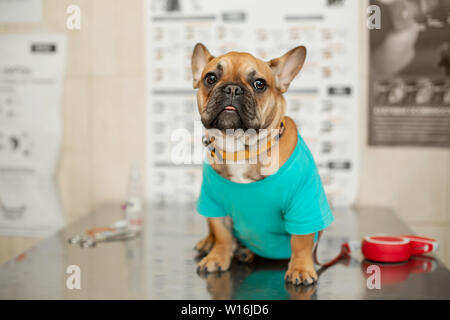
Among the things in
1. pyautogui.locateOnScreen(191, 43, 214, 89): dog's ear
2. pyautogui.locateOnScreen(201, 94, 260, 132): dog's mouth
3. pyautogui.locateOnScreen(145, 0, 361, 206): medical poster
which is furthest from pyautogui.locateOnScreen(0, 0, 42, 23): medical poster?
pyautogui.locateOnScreen(201, 94, 260, 132): dog's mouth

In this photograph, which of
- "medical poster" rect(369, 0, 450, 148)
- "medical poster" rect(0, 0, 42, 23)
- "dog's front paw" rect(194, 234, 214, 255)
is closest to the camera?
"dog's front paw" rect(194, 234, 214, 255)

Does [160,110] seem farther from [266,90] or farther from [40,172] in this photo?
[266,90]

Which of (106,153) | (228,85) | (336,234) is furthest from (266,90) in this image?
(106,153)

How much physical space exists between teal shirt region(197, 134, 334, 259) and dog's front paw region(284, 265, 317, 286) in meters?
0.07

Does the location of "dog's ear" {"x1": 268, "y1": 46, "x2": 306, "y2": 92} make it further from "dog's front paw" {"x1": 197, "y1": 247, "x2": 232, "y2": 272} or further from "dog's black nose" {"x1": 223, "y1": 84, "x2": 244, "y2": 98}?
"dog's front paw" {"x1": 197, "y1": 247, "x2": 232, "y2": 272}

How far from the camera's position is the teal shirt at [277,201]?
0.92m

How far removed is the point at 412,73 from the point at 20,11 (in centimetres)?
144

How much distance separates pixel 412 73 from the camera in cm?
160

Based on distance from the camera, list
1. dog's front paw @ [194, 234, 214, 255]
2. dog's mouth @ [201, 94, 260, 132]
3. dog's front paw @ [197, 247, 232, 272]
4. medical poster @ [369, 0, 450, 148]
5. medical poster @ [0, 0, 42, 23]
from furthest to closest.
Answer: medical poster @ [0, 0, 42, 23] < medical poster @ [369, 0, 450, 148] < dog's front paw @ [194, 234, 214, 255] < dog's front paw @ [197, 247, 232, 272] < dog's mouth @ [201, 94, 260, 132]

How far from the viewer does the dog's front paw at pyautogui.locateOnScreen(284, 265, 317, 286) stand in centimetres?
91

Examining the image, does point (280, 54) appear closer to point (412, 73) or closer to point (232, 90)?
point (412, 73)

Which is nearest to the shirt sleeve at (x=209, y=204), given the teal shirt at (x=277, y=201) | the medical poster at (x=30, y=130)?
the teal shirt at (x=277, y=201)

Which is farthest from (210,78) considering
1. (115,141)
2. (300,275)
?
(115,141)
